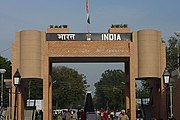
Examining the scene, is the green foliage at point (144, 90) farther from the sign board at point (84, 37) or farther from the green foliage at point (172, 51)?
the sign board at point (84, 37)

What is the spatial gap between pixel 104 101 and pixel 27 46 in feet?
310

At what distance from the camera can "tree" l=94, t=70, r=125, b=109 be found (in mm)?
118375

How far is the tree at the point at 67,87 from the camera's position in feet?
333

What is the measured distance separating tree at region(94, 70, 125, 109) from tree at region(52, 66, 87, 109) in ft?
35.4

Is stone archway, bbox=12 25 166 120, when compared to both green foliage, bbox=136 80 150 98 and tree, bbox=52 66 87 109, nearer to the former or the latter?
green foliage, bbox=136 80 150 98

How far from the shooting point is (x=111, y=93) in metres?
123

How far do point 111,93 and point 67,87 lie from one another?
76.2ft

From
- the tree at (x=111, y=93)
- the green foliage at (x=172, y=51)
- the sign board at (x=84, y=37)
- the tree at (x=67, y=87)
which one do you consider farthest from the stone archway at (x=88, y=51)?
the tree at (x=111, y=93)

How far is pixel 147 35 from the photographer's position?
125 feet

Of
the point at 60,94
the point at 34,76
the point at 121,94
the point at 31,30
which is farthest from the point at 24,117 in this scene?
the point at 121,94

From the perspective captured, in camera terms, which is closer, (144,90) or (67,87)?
(144,90)

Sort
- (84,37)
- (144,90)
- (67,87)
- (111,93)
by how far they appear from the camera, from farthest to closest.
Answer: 1. (111,93)
2. (67,87)
3. (144,90)
4. (84,37)

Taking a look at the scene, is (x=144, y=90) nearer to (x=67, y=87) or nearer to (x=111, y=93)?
(x=67, y=87)

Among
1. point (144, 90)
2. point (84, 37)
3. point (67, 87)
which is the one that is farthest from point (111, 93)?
point (84, 37)
